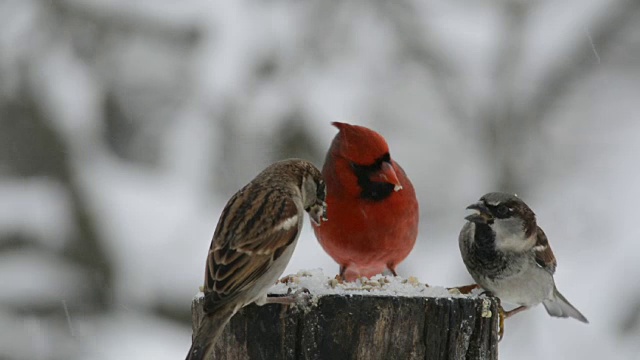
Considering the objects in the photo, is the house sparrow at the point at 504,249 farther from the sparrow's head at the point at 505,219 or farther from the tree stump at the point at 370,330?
the tree stump at the point at 370,330

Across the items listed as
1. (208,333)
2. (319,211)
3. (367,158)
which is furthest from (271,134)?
(208,333)

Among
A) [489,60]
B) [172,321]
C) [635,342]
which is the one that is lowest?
[635,342]

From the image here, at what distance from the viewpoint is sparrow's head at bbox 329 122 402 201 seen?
4570mm

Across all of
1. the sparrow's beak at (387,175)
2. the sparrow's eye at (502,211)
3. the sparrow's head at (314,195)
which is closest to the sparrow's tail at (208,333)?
the sparrow's head at (314,195)

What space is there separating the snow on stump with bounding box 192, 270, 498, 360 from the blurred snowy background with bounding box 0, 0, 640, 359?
4877mm

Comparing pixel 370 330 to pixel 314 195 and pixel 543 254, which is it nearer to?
pixel 314 195

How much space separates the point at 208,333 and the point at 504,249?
5.82ft

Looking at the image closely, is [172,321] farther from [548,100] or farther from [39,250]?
[548,100]

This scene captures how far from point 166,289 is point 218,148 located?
150 cm

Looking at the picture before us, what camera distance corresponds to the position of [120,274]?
29.0ft

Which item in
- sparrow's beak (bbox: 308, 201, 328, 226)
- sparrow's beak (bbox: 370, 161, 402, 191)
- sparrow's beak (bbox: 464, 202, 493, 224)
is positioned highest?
sparrow's beak (bbox: 370, 161, 402, 191)

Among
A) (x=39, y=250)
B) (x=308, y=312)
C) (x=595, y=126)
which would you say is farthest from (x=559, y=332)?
(x=308, y=312)

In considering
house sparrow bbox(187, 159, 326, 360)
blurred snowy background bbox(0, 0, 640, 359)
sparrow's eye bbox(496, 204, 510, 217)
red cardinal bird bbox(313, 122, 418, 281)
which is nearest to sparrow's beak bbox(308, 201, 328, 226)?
house sparrow bbox(187, 159, 326, 360)

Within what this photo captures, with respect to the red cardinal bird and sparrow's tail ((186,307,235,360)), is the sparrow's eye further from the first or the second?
sparrow's tail ((186,307,235,360))
